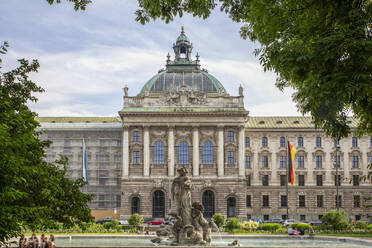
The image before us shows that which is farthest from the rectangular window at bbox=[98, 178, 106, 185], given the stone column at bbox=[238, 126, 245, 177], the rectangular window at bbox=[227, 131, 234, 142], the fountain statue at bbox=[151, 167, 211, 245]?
the fountain statue at bbox=[151, 167, 211, 245]

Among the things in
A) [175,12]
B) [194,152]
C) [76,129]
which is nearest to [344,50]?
[175,12]

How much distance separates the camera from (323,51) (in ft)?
33.2

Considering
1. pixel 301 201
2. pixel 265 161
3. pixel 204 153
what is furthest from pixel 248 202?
pixel 204 153

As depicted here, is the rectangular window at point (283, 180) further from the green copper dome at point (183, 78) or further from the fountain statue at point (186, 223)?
the fountain statue at point (186, 223)

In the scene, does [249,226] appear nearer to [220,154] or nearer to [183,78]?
[220,154]

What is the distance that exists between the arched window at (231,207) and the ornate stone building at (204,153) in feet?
0.50

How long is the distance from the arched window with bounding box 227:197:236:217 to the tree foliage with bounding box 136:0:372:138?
6243 centimetres

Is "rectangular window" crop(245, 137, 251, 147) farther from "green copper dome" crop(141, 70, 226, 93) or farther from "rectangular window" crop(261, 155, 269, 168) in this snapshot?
"green copper dome" crop(141, 70, 226, 93)

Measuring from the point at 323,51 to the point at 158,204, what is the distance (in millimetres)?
64572

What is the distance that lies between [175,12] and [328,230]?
134ft

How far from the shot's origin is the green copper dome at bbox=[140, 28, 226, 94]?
77750 mm

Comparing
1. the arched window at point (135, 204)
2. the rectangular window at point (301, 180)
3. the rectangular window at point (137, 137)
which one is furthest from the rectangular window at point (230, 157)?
the arched window at point (135, 204)

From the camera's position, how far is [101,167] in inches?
3386

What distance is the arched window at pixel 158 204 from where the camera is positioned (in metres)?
72.4
